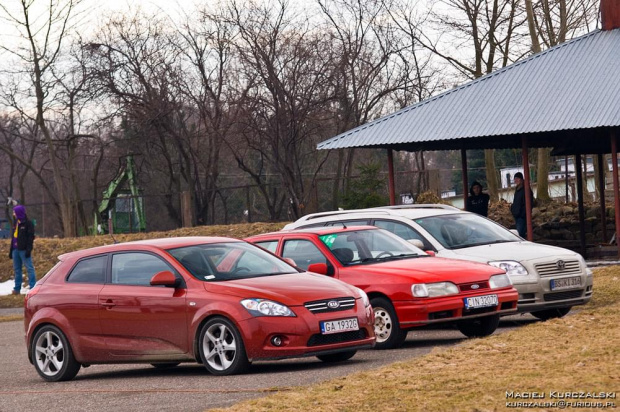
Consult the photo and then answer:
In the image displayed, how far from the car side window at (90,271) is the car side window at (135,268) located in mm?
160

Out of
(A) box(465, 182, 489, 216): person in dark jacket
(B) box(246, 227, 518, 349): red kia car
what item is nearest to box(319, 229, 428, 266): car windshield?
(B) box(246, 227, 518, 349): red kia car

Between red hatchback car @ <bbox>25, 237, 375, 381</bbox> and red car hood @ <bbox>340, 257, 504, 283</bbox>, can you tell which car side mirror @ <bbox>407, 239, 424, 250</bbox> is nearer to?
red car hood @ <bbox>340, 257, 504, 283</bbox>

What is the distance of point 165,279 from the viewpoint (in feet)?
38.0

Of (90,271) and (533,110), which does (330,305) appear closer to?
(90,271)

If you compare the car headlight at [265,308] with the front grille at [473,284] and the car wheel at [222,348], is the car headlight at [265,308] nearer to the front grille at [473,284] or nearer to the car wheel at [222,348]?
the car wheel at [222,348]

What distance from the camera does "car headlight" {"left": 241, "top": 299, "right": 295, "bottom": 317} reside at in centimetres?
1106

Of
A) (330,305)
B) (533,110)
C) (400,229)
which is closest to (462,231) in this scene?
(400,229)

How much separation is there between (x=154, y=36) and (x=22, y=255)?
1911 centimetres

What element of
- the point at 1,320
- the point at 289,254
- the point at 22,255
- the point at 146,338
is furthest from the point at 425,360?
the point at 22,255

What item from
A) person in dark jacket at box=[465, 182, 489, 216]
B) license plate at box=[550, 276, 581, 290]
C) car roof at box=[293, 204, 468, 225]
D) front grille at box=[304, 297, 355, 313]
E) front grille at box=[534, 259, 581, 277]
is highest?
person in dark jacket at box=[465, 182, 489, 216]

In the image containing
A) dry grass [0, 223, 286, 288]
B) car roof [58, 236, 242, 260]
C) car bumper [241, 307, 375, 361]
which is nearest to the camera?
car bumper [241, 307, 375, 361]

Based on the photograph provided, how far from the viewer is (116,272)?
12.4m

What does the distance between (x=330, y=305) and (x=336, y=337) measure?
32 cm

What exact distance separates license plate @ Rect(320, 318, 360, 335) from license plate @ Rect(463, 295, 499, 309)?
186 cm
